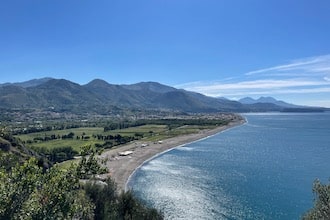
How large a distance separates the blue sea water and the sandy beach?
269 cm

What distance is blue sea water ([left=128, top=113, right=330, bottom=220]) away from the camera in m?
54.8

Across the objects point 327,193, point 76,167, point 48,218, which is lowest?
point 327,193

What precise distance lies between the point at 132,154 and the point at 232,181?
128ft

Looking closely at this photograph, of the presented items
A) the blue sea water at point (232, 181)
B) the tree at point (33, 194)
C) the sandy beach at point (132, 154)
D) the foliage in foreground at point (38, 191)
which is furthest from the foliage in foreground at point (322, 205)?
the sandy beach at point (132, 154)

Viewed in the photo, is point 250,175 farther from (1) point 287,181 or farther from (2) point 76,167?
(2) point 76,167

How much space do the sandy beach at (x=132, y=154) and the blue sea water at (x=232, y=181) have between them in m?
2.69

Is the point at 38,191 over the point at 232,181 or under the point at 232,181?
over

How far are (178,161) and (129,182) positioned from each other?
28278mm

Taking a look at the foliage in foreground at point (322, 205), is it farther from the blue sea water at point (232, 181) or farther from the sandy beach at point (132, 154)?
the sandy beach at point (132, 154)

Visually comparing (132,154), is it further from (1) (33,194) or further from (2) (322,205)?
(1) (33,194)

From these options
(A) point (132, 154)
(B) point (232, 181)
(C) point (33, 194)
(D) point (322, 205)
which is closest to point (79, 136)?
(A) point (132, 154)

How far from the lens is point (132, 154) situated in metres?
104

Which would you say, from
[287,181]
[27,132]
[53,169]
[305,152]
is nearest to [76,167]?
[53,169]

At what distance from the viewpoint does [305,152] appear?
112438 mm
